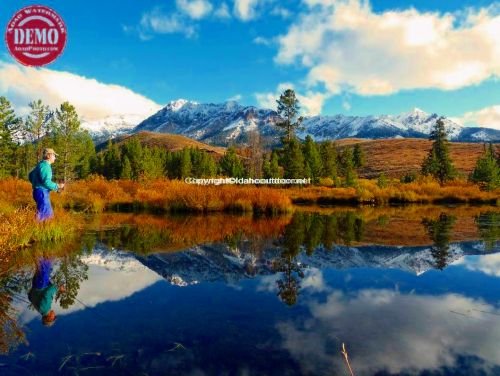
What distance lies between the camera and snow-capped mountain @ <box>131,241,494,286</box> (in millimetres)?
7504

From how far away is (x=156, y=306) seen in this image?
18.1 ft

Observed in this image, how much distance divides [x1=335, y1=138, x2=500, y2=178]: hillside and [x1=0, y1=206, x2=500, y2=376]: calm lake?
82.4 metres

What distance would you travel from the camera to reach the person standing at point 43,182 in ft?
30.4

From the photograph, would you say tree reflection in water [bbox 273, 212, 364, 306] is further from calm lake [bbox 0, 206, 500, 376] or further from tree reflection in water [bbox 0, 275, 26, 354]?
tree reflection in water [bbox 0, 275, 26, 354]

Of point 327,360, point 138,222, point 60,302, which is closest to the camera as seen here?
point 327,360

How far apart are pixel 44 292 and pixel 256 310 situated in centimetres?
319

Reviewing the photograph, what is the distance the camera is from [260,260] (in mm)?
8633

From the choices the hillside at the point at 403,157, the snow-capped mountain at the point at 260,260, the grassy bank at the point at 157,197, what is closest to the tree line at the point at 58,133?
the grassy bank at the point at 157,197

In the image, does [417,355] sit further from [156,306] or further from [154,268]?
[154,268]

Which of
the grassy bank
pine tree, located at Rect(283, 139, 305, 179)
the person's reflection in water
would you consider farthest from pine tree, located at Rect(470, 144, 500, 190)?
the person's reflection in water

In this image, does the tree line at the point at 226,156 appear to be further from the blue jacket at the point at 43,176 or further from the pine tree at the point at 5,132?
the blue jacket at the point at 43,176

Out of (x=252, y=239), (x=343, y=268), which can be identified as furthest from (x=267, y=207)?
(x=343, y=268)

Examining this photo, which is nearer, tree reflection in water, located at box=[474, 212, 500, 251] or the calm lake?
the calm lake

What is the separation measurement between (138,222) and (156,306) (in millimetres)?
10970
